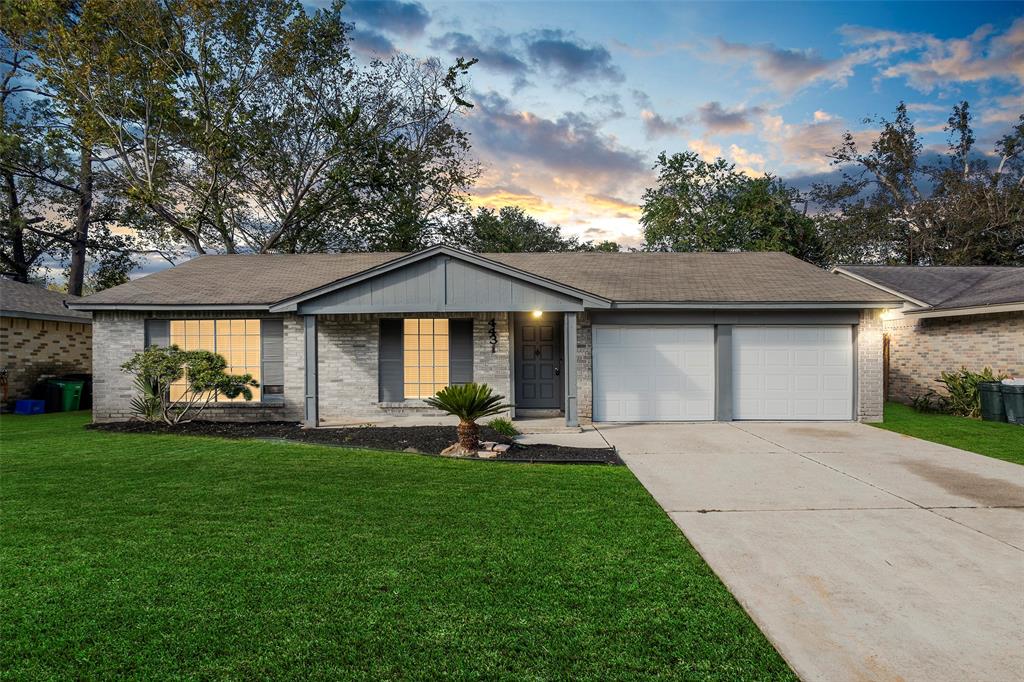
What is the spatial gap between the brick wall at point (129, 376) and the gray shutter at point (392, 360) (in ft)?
5.92

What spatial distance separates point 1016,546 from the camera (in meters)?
4.61

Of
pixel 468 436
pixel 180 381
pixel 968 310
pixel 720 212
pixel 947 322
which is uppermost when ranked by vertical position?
pixel 720 212

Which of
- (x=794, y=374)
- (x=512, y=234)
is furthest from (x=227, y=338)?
(x=512, y=234)

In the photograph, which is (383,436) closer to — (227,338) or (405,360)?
(405,360)

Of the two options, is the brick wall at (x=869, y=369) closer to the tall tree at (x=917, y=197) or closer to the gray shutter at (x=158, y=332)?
the gray shutter at (x=158, y=332)

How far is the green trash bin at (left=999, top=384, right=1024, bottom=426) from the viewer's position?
11.3 metres

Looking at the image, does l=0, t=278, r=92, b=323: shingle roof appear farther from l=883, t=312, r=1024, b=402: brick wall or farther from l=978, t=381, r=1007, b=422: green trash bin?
l=883, t=312, r=1024, b=402: brick wall

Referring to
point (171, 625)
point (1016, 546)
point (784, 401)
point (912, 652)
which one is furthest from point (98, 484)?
point (784, 401)

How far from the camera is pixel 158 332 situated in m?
12.2

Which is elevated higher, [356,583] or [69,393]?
[69,393]

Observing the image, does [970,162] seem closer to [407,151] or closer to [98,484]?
[407,151]

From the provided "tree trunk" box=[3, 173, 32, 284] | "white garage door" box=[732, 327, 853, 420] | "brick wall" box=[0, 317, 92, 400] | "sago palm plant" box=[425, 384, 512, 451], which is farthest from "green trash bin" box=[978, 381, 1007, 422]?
"tree trunk" box=[3, 173, 32, 284]

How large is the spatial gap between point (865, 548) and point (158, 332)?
13.6 m

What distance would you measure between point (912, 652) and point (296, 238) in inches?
1037
